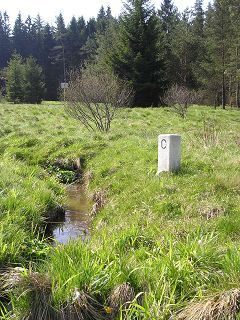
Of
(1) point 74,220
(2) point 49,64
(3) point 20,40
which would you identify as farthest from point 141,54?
(3) point 20,40

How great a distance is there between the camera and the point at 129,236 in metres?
4.92

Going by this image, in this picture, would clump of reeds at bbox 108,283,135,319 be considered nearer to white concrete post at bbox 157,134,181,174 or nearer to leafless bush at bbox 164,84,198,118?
white concrete post at bbox 157,134,181,174

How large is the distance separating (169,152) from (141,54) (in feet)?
72.2

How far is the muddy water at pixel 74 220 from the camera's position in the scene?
21.6 ft

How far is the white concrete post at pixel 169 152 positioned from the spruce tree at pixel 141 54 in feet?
68.0

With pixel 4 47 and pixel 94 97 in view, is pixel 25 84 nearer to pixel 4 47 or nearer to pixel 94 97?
pixel 94 97

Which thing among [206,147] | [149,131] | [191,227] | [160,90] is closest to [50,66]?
[160,90]

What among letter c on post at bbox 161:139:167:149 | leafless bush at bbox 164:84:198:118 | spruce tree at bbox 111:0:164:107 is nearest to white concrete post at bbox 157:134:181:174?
letter c on post at bbox 161:139:167:149

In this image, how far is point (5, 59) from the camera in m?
74.9

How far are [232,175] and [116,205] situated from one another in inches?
85.9

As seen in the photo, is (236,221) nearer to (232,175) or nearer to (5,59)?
(232,175)

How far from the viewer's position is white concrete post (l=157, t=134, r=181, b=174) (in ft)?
24.5

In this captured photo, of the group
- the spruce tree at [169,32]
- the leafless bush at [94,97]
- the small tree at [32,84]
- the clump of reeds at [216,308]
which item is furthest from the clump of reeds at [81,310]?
the small tree at [32,84]

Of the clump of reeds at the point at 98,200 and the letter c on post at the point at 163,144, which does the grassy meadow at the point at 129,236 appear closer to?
the clump of reeds at the point at 98,200
